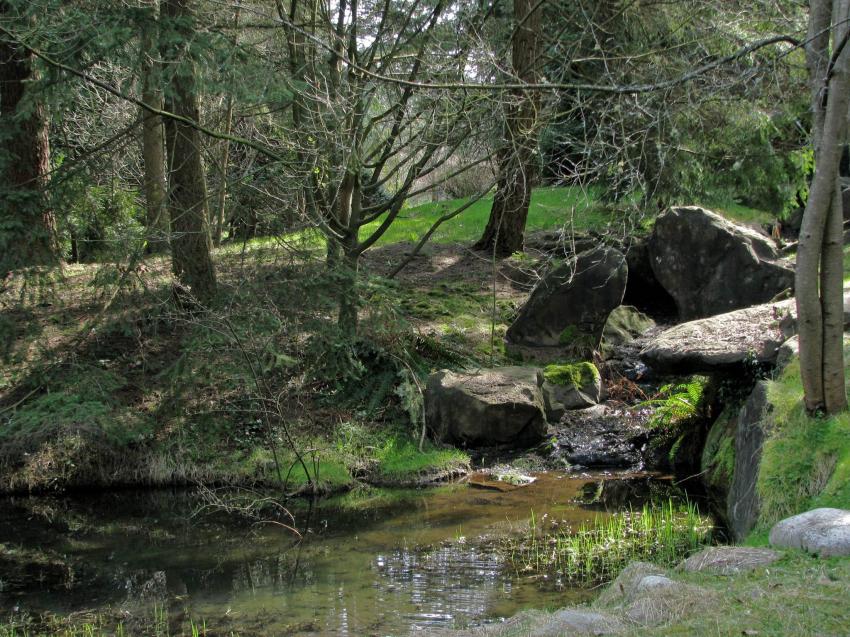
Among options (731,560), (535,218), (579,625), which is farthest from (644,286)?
(579,625)

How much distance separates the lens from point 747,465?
26.1 ft

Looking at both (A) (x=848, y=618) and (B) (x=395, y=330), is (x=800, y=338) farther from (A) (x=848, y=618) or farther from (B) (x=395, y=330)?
(B) (x=395, y=330)

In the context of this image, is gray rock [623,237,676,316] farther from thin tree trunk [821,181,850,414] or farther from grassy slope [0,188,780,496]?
thin tree trunk [821,181,850,414]

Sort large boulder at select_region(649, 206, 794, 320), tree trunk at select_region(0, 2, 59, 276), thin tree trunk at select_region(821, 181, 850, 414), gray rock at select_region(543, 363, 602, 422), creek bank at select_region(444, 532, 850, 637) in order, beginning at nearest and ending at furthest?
creek bank at select_region(444, 532, 850, 637) → thin tree trunk at select_region(821, 181, 850, 414) → tree trunk at select_region(0, 2, 59, 276) → gray rock at select_region(543, 363, 602, 422) → large boulder at select_region(649, 206, 794, 320)

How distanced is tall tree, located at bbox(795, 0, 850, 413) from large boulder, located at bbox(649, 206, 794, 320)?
6461 millimetres

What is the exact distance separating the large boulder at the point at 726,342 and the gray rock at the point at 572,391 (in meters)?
2.48

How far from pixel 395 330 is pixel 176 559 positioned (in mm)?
4777

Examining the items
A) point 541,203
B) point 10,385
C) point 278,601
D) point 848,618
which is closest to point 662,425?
point 278,601

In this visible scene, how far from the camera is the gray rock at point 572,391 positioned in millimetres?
12328

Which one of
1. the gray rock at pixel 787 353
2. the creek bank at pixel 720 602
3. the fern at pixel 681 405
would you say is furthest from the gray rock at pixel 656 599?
the fern at pixel 681 405

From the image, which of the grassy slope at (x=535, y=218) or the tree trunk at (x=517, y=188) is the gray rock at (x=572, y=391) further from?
the grassy slope at (x=535, y=218)

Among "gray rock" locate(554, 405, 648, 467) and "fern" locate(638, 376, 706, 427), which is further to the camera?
"gray rock" locate(554, 405, 648, 467)

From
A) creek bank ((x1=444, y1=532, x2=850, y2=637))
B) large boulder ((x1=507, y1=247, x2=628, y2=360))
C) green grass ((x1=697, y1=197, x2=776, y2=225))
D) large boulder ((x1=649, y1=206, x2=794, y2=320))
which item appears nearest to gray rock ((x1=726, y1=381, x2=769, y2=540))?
creek bank ((x1=444, y1=532, x2=850, y2=637))

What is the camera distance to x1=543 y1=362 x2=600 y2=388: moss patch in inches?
497
